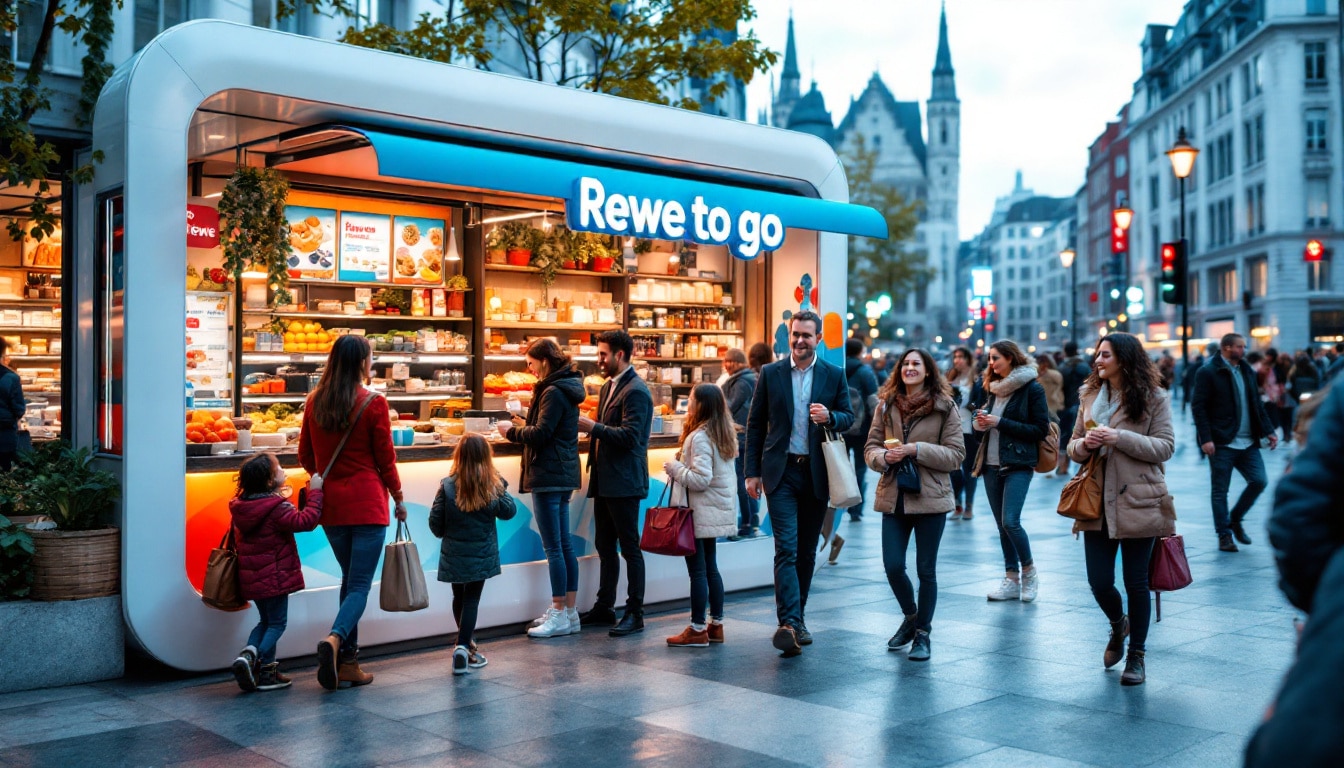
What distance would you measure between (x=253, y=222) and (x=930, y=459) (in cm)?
477

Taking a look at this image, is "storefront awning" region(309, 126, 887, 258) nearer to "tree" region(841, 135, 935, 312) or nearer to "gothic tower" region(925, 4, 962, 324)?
"tree" region(841, 135, 935, 312)

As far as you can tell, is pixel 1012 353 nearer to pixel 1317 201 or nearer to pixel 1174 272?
pixel 1174 272

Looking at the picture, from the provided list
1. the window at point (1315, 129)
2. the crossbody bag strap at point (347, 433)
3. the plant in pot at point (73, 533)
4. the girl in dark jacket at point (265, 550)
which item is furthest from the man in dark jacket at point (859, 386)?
the window at point (1315, 129)

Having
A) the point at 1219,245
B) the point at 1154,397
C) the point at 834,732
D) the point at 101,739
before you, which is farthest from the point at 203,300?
the point at 1219,245

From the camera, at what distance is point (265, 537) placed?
7.12 m

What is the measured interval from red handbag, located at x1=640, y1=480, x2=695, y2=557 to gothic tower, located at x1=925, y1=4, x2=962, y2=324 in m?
145

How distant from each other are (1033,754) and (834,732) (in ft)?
3.10

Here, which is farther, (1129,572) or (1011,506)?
(1011,506)

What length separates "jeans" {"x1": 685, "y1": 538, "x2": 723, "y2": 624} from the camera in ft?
27.7

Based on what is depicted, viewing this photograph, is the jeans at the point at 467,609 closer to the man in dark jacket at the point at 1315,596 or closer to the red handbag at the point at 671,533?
the red handbag at the point at 671,533

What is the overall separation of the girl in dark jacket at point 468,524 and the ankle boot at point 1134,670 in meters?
3.61

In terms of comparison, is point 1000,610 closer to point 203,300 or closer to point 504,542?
point 504,542

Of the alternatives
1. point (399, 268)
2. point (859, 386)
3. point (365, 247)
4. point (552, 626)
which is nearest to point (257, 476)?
point (552, 626)

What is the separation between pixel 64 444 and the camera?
8.42 metres
